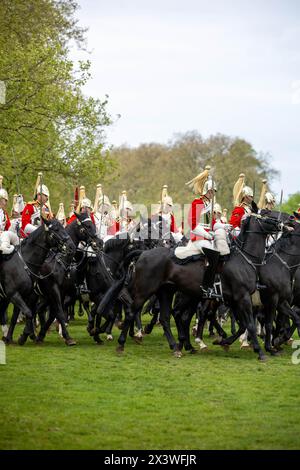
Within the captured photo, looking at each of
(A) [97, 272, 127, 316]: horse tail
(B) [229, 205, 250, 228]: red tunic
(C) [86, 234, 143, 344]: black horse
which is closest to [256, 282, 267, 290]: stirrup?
(B) [229, 205, 250, 228]: red tunic

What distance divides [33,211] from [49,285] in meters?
1.65

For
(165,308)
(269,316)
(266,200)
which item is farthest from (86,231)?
(269,316)

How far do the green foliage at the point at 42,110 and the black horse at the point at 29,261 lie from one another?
11.3 m

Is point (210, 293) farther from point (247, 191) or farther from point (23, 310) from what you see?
point (23, 310)

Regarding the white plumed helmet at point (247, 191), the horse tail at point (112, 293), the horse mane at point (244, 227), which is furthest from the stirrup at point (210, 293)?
the white plumed helmet at point (247, 191)

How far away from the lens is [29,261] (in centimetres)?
1562

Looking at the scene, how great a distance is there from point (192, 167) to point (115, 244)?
150 ft

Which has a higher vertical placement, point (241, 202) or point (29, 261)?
point (241, 202)

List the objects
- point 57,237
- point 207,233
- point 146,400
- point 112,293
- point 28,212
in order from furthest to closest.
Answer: point 28,212 < point 112,293 < point 57,237 < point 207,233 < point 146,400

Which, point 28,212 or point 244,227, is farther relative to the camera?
point 28,212

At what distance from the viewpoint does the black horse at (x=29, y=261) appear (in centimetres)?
1535

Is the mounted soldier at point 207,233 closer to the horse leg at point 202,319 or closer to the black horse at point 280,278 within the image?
the black horse at point 280,278

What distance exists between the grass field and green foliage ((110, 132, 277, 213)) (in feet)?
137

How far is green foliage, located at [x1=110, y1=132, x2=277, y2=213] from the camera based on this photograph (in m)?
58.7
